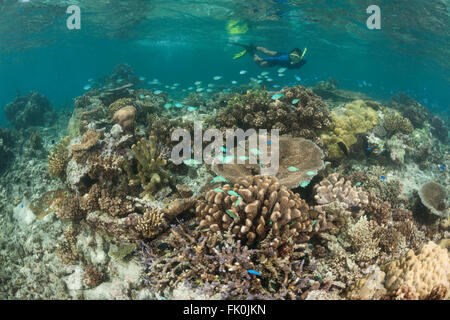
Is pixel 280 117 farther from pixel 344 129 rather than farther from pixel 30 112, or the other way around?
pixel 30 112

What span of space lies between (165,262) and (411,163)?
9.96 m

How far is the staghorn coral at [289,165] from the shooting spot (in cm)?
492

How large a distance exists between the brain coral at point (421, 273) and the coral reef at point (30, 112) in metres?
22.1

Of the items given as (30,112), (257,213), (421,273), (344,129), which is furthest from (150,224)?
(30,112)

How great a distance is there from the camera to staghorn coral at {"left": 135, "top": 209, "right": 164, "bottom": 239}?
4396 millimetres

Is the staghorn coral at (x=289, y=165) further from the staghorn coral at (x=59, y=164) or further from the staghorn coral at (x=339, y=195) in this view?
the staghorn coral at (x=59, y=164)

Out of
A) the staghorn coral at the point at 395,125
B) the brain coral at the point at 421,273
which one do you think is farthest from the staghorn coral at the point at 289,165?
the staghorn coral at the point at 395,125

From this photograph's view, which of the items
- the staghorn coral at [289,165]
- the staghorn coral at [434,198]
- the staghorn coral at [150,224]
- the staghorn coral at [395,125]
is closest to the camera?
the staghorn coral at [150,224]

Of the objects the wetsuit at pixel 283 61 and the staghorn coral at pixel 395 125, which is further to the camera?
the wetsuit at pixel 283 61

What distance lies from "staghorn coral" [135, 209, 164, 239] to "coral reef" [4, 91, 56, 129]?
18337 mm

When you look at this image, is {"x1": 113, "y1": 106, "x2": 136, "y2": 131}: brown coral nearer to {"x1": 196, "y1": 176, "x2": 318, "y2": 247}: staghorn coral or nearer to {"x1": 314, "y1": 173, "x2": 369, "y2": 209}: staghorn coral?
{"x1": 196, "y1": 176, "x2": 318, "y2": 247}: staghorn coral

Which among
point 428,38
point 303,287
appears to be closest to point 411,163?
point 303,287

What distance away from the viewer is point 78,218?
5.82 metres

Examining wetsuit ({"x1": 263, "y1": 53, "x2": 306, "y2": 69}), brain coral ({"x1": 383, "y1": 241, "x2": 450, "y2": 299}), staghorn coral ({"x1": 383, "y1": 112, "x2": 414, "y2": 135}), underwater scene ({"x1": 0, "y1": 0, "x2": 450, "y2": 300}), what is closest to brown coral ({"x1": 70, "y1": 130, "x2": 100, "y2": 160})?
underwater scene ({"x1": 0, "y1": 0, "x2": 450, "y2": 300})
